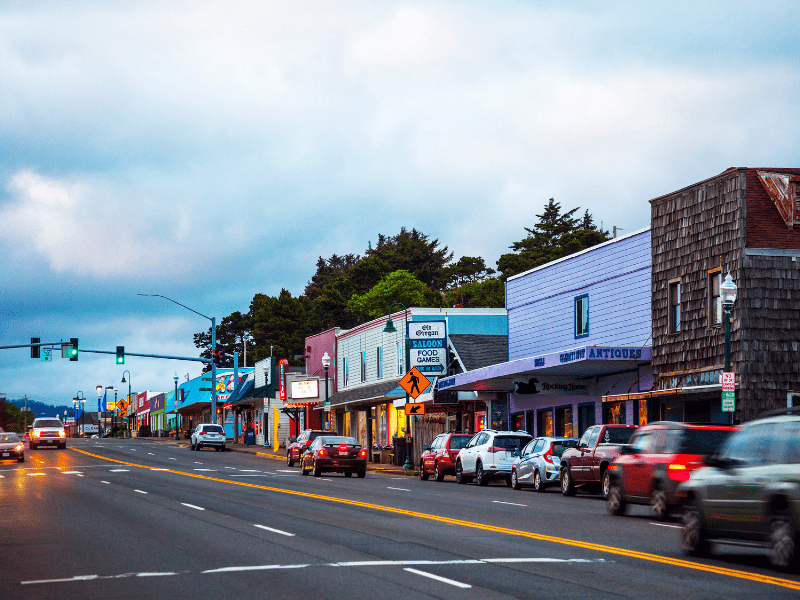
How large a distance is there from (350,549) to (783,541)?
18.7 ft

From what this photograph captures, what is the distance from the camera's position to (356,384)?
6375 cm

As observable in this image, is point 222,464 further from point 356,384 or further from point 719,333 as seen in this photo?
point 719,333

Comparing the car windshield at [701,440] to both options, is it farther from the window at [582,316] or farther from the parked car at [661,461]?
the window at [582,316]

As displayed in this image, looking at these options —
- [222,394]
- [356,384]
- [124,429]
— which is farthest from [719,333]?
[124,429]

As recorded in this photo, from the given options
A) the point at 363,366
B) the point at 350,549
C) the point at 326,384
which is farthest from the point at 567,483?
the point at 363,366

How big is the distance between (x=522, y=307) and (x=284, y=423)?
116ft

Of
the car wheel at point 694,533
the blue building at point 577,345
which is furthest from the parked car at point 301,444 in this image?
the car wheel at point 694,533

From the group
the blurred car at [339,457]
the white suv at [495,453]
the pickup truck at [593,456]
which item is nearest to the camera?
the pickup truck at [593,456]

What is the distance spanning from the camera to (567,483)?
2903 cm

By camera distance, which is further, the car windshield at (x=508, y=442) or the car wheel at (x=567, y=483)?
the car windshield at (x=508, y=442)

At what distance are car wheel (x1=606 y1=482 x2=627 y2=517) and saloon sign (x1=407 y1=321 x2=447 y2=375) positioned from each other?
2619 centimetres

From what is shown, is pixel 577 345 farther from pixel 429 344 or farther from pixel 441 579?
pixel 441 579

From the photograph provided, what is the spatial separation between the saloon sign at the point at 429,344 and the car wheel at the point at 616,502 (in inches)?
1031

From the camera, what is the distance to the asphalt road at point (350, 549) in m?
11.8
